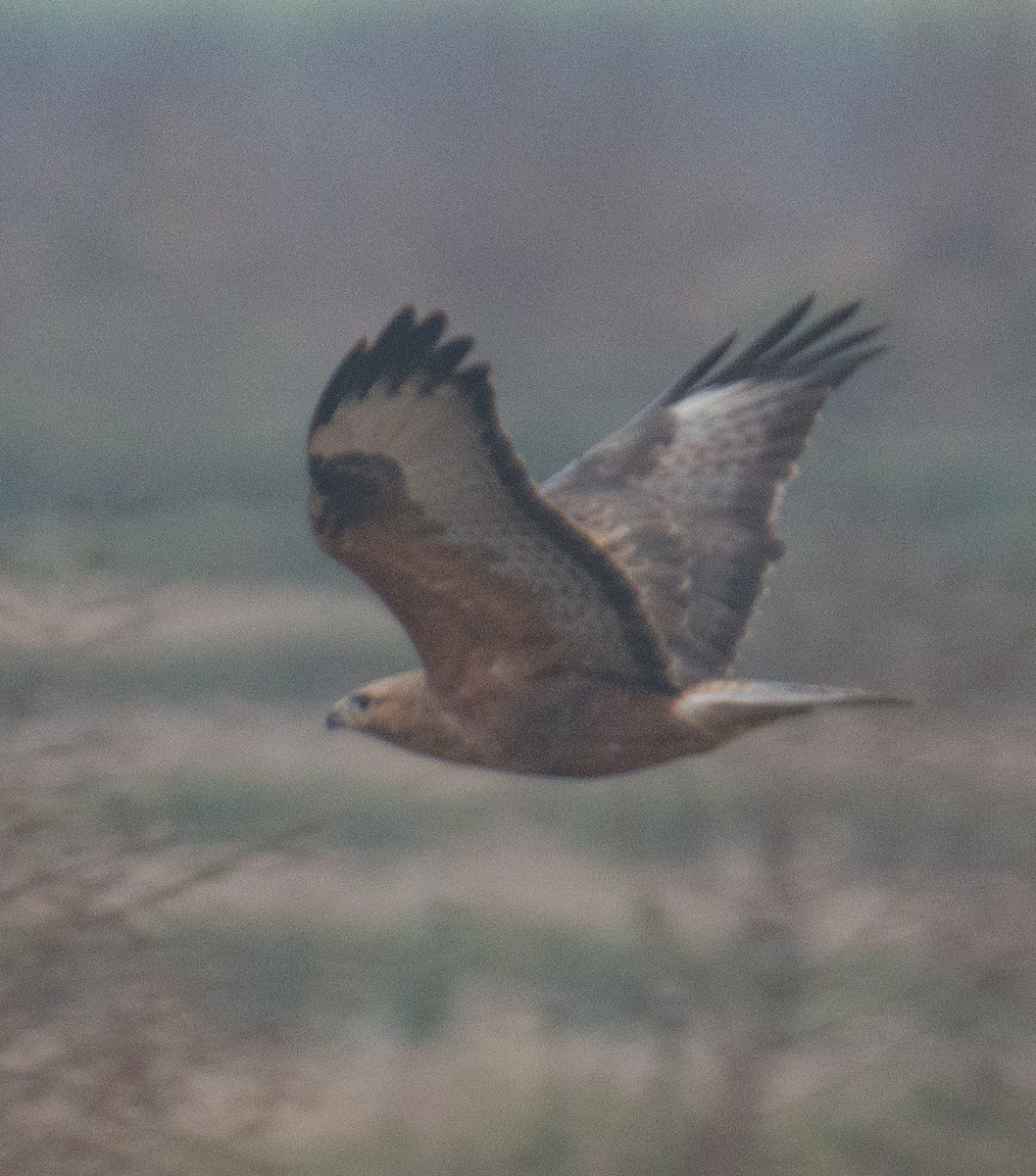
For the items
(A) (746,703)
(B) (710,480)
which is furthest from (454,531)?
(B) (710,480)

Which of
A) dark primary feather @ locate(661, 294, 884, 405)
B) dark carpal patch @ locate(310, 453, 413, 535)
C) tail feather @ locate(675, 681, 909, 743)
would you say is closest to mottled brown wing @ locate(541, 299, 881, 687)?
dark primary feather @ locate(661, 294, 884, 405)

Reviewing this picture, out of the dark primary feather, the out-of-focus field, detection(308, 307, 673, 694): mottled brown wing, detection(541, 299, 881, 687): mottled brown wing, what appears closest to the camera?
detection(308, 307, 673, 694): mottled brown wing

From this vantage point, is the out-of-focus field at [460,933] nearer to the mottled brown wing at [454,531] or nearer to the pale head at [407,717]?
the pale head at [407,717]

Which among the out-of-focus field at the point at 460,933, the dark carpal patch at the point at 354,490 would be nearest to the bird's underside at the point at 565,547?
the dark carpal patch at the point at 354,490

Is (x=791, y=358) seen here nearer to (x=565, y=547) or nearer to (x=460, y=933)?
(x=565, y=547)

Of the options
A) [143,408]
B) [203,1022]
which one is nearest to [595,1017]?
[203,1022]

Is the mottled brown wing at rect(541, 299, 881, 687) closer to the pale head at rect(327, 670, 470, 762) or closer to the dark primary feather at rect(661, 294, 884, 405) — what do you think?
the dark primary feather at rect(661, 294, 884, 405)

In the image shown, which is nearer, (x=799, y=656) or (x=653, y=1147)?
(x=799, y=656)

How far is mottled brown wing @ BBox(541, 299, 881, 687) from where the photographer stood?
3.21 m

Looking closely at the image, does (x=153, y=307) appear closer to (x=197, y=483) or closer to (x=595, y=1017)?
(x=197, y=483)

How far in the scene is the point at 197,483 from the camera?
788 centimetres

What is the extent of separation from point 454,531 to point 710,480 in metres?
0.93

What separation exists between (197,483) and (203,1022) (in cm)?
488

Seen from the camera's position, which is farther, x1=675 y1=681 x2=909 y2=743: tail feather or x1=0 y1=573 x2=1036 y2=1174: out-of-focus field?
x1=0 y1=573 x2=1036 y2=1174: out-of-focus field
